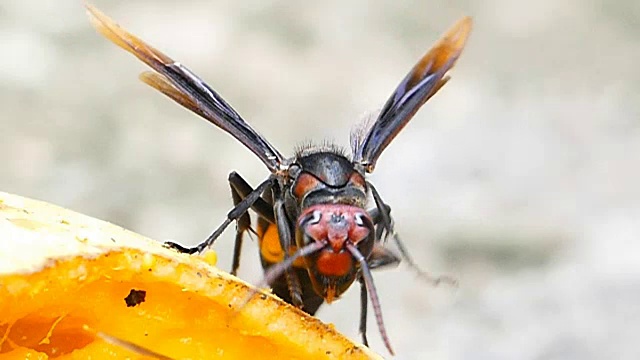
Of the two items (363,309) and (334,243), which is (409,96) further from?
(334,243)

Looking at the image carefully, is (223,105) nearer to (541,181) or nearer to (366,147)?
(366,147)

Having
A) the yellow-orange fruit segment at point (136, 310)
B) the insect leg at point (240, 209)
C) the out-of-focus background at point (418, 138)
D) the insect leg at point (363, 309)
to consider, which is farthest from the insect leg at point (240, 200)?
the out-of-focus background at point (418, 138)

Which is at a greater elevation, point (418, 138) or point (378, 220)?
point (418, 138)

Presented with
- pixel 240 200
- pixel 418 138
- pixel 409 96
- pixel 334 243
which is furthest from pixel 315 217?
pixel 418 138

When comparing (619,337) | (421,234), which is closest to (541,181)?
(421,234)

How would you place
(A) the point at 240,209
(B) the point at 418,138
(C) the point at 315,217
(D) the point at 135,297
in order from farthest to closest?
1. (B) the point at 418,138
2. (A) the point at 240,209
3. (C) the point at 315,217
4. (D) the point at 135,297

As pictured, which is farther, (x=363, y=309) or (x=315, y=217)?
(x=363, y=309)
